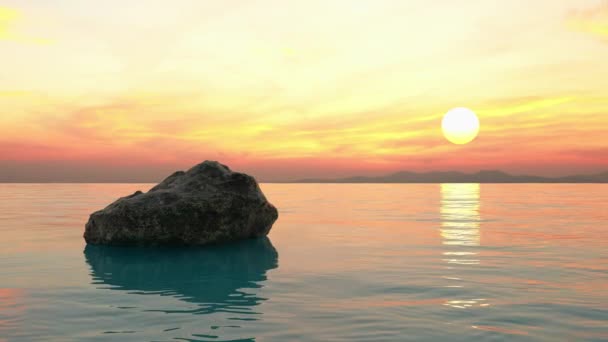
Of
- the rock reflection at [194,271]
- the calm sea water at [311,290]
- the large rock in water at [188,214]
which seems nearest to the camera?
the calm sea water at [311,290]

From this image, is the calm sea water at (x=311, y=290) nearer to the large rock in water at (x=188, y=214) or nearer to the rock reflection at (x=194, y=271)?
the rock reflection at (x=194, y=271)

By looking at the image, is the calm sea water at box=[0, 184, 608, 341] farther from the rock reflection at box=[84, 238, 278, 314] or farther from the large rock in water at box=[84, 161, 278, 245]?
the large rock in water at box=[84, 161, 278, 245]

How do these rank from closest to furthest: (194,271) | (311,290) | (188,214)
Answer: (311,290) → (194,271) → (188,214)

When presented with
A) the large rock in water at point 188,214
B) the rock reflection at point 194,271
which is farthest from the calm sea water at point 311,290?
the large rock in water at point 188,214

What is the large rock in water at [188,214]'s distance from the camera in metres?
16.5

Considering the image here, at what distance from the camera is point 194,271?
11.9m

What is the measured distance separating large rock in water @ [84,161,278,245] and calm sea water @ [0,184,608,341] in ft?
2.34

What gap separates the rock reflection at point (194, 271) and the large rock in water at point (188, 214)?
482 mm

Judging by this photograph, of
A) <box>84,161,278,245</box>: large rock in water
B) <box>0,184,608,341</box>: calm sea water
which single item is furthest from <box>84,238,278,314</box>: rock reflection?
<box>84,161,278,245</box>: large rock in water

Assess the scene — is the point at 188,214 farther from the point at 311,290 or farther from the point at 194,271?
the point at 311,290

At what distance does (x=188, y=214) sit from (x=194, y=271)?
5.00 metres

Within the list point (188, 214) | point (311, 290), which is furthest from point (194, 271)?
point (188, 214)

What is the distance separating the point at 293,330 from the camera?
6.87m

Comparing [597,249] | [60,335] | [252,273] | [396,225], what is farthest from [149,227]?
[597,249]
